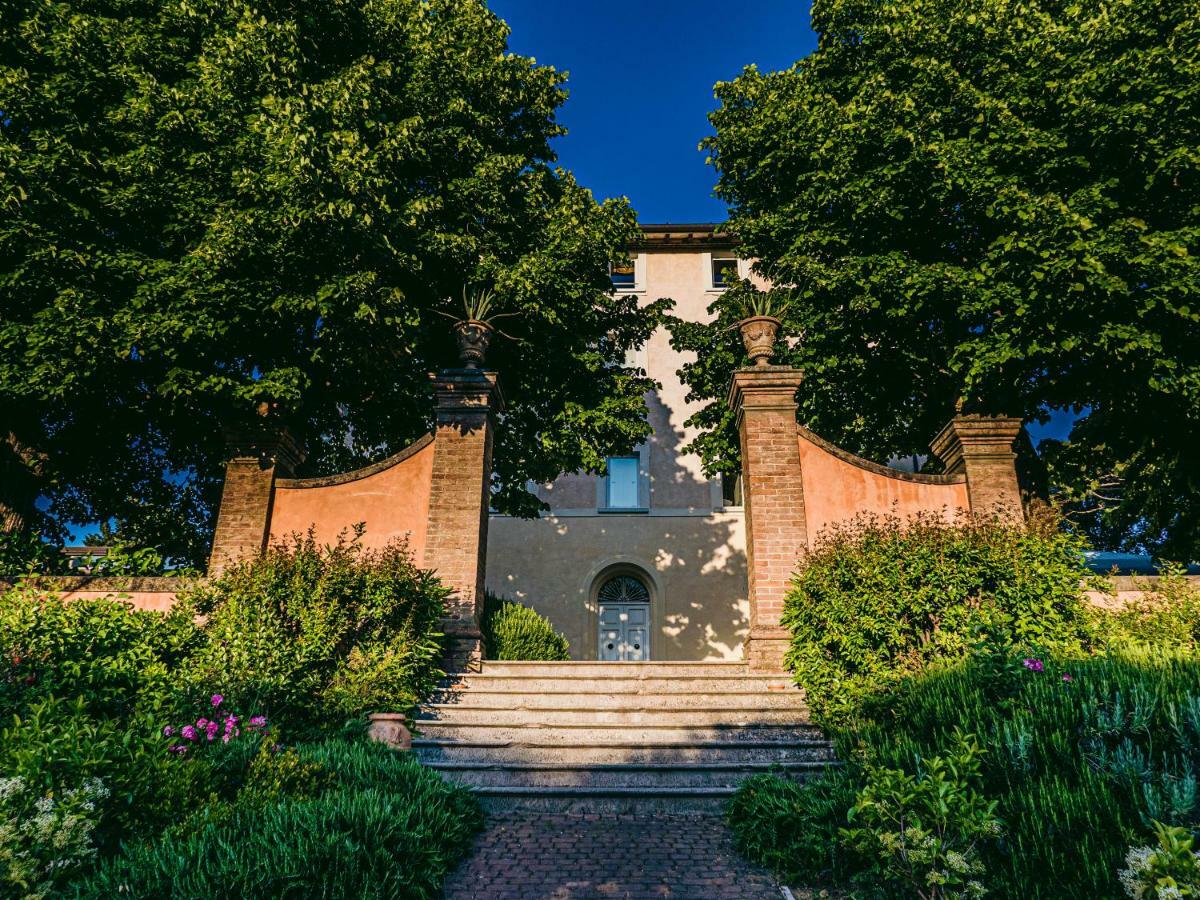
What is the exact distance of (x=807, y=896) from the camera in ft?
13.8

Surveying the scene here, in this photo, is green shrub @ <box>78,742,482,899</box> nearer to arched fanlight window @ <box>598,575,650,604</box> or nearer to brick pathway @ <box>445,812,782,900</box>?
brick pathway @ <box>445,812,782,900</box>

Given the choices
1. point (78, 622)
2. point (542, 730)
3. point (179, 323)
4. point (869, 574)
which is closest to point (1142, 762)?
point (869, 574)

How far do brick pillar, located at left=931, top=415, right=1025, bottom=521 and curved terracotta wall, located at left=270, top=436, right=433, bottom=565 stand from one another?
277 inches

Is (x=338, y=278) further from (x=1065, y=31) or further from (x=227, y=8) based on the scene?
(x=1065, y=31)

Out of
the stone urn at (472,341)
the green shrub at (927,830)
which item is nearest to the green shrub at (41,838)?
the green shrub at (927,830)

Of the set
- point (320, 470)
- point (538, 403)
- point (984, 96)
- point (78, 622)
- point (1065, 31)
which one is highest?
point (1065, 31)

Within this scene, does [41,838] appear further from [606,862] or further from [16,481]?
[16,481]

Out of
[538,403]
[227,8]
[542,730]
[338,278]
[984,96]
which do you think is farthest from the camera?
[538,403]

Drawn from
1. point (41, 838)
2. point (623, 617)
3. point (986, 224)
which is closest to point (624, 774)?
point (41, 838)

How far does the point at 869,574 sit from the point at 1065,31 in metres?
8.86

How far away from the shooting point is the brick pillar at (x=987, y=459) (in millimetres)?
8914

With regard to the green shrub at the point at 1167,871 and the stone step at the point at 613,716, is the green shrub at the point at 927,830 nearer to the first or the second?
the green shrub at the point at 1167,871

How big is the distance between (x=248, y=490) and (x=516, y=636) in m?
4.28

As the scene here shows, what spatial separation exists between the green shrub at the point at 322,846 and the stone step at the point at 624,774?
92cm
